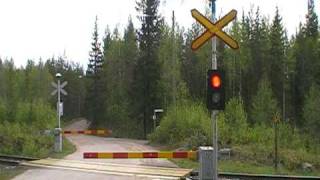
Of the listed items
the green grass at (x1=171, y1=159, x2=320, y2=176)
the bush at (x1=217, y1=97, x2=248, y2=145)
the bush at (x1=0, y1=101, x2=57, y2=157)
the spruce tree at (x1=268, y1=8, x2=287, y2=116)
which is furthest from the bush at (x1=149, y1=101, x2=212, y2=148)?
the spruce tree at (x1=268, y1=8, x2=287, y2=116)

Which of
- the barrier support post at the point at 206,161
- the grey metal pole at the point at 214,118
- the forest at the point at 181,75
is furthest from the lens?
the forest at the point at 181,75

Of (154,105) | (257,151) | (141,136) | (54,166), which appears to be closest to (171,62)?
(154,105)

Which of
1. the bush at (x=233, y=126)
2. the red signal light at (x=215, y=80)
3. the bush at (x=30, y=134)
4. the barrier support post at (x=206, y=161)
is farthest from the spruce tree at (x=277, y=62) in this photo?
the red signal light at (x=215, y=80)

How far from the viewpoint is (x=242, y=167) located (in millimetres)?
24656

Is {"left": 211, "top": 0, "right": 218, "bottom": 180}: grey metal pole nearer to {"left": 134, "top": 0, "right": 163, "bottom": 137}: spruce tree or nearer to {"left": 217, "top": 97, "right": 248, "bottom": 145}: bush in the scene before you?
{"left": 217, "top": 97, "right": 248, "bottom": 145}: bush

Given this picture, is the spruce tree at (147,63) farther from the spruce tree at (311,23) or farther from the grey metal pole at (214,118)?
the grey metal pole at (214,118)

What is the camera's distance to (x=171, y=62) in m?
70.5

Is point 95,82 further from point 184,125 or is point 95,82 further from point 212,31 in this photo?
point 212,31

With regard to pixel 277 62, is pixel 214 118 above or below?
below

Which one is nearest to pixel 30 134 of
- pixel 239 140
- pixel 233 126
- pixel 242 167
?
pixel 233 126

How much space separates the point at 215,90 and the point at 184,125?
83.7 ft

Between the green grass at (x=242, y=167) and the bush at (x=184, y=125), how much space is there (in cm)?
731

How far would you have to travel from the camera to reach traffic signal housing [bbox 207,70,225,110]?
535 inches

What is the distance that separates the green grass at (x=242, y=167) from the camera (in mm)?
23228
